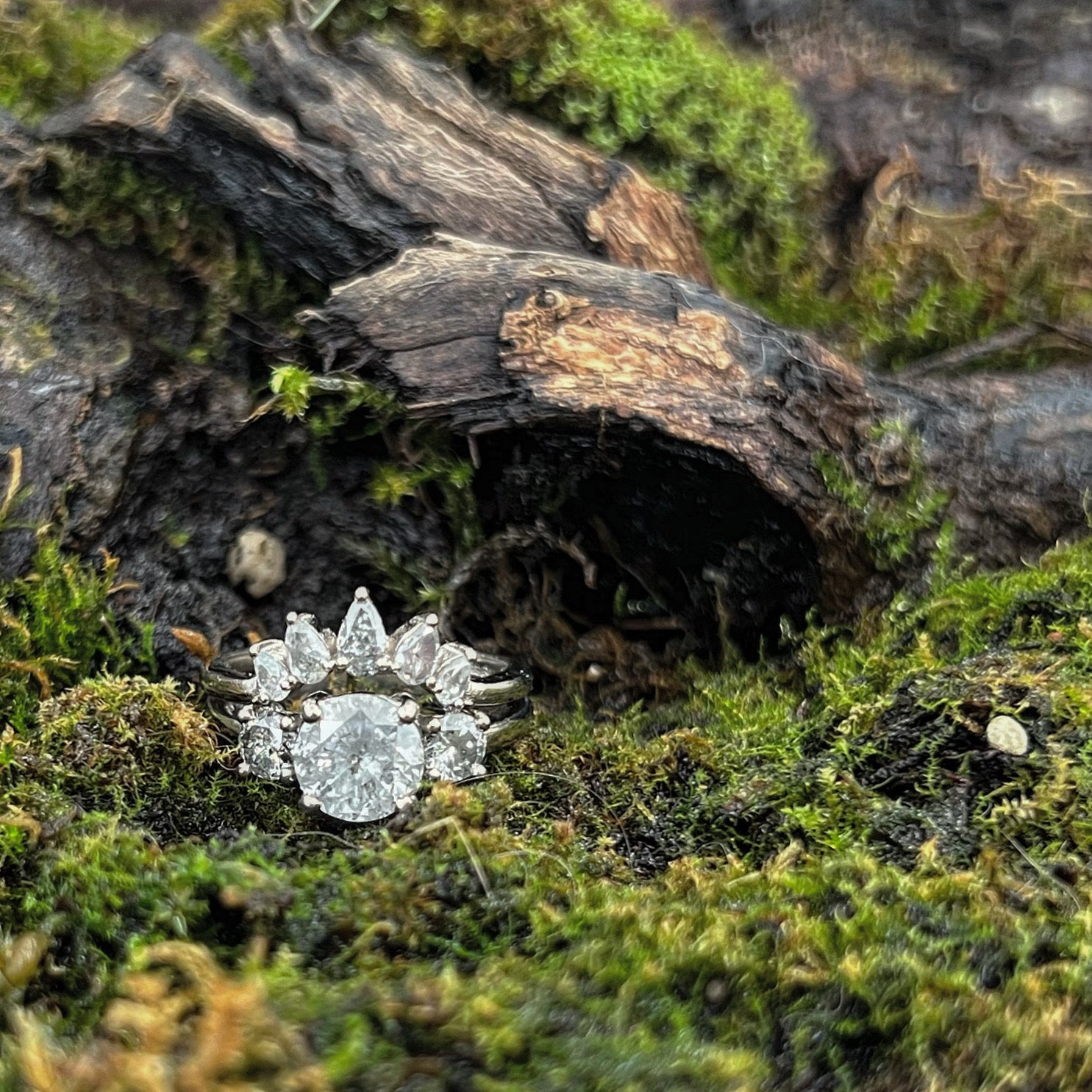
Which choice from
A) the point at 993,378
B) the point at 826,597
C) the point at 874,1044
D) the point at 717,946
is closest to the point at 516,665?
the point at 826,597

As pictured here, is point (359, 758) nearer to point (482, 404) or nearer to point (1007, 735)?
point (482, 404)

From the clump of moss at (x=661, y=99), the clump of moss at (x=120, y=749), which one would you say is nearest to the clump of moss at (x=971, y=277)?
the clump of moss at (x=661, y=99)

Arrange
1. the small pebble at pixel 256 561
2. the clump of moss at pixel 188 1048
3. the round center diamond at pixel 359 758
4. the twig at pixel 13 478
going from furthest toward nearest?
the small pebble at pixel 256 561 → the twig at pixel 13 478 → the round center diamond at pixel 359 758 → the clump of moss at pixel 188 1048

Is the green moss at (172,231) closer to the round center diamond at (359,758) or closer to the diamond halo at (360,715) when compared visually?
the diamond halo at (360,715)

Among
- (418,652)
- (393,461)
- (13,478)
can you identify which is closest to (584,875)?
(418,652)

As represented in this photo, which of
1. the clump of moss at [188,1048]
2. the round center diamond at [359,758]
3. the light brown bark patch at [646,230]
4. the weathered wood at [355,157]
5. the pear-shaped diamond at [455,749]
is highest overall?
the weathered wood at [355,157]

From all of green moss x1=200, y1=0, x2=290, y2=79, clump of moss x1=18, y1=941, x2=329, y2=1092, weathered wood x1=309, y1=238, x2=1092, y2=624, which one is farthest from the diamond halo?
green moss x1=200, y1=0, x2=290, y2=79
